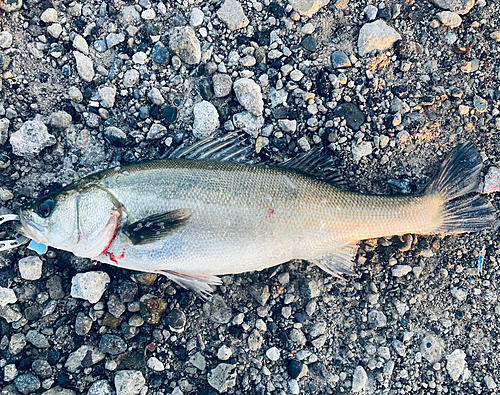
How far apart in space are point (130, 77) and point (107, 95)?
286mm

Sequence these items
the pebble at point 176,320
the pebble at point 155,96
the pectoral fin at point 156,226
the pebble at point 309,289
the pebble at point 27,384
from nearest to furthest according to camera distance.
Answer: the pectoral fin at point 156,226 < the pebble at point 27,384 < the pebble at point 176,320 < the pebble at point 309,289 < the pebble at point 155,96

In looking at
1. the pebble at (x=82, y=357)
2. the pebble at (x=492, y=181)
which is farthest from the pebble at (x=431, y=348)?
the pebble at (x=82, y=357)

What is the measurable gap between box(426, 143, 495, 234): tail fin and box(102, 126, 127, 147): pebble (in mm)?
2955

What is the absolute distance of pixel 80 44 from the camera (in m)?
3.68

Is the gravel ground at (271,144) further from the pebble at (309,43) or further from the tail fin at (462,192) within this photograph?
the tail fin at (462,192)

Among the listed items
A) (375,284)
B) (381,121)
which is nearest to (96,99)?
(381,121)

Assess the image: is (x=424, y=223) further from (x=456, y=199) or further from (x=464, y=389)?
(x=464, y=389)

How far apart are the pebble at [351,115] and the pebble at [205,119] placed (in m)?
1.22

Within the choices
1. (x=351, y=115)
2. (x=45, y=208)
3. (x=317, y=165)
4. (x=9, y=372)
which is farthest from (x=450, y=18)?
(x=9, y=372)

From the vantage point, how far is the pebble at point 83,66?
367 cm

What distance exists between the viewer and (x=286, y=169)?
3391 millimetres

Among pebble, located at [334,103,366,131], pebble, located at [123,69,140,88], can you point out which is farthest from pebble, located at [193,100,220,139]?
pebble, located at [334,103,366,131]

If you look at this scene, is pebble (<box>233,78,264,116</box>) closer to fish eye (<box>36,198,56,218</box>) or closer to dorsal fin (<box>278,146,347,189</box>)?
dorsal fin (<box>278,146,347,189</box>)

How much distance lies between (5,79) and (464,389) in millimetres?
5260
